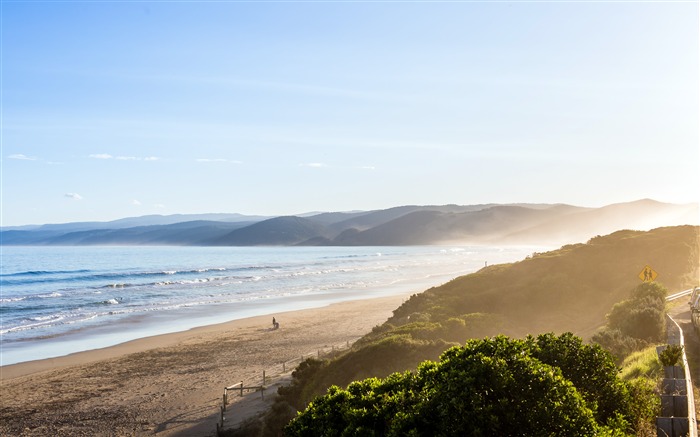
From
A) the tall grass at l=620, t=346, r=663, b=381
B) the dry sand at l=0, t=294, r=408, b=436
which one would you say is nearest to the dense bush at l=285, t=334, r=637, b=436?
the tall grass at l=620, t=346, r=663, b=381

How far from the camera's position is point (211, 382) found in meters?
23.3

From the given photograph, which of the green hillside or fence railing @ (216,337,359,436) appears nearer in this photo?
fence railing @ (216,337,359,436)

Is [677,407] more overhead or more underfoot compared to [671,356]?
more underfoot

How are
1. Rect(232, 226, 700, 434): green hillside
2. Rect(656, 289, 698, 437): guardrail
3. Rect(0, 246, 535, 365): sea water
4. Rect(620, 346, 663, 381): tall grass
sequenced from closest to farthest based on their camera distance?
1. Rect(656, 289, 698, 437): guardrail
2. Rect(620, 346, 663, 381): tall grass
3. Rect(232, 226, 700, 434): green hillside
4. Rect(0, 246, 535, 365): sea water

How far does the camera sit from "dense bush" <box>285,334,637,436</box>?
19.3 ft

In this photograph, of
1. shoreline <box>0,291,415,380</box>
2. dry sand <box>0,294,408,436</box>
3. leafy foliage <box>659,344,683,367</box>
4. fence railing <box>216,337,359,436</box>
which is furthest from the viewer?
shoreline <box>0,291,415,380</box>

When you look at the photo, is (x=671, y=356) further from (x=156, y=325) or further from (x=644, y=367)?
(x=156, y=325)

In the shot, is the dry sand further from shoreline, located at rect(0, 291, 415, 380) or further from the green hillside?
the green hillside

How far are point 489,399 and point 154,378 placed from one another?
2128 cm

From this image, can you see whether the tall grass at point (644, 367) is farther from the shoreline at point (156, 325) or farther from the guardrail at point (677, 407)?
the shoreline at point (156, 325)

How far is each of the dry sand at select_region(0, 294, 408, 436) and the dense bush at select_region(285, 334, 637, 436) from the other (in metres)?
10.9

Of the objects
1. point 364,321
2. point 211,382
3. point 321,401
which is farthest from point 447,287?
point 321,401

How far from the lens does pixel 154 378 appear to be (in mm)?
24469

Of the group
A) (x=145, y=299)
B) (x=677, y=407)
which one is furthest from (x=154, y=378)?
(x=145, y=299)
